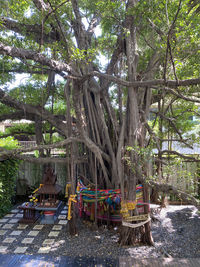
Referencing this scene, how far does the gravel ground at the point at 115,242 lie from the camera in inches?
122

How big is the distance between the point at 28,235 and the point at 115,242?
5.19 feet

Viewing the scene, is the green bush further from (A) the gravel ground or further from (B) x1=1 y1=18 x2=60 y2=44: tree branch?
(B) x1=1 y1=18 x2=60 y2=44: tree branch

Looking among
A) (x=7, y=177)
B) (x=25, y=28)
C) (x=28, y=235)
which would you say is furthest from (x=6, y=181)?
(x=25, y=28)

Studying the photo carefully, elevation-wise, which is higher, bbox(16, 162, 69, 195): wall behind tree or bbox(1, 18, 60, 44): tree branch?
bbox(1, 18, 60, 44): tree branch

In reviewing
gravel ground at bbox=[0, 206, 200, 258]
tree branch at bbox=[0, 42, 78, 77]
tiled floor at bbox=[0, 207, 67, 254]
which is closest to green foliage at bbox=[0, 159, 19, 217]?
tiled floor at bbox=[0, 207, 67, 254]

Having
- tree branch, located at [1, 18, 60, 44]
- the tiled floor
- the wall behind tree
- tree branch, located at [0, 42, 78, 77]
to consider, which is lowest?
the tiled floor

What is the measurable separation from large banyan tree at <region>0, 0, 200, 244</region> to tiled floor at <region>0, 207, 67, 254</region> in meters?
0.47

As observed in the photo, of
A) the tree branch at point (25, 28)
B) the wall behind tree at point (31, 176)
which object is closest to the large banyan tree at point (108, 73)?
the tree branch at point (25, 28)

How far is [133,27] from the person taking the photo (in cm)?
380

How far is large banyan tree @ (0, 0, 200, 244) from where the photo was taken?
296 cm

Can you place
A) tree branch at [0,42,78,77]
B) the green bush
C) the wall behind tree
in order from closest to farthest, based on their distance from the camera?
tree branch at [0,42,78,77] → the green bush → the wall behind tree

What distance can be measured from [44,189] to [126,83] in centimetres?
263

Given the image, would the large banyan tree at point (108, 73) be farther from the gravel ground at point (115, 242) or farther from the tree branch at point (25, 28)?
the gravel ground at point (115, 242)

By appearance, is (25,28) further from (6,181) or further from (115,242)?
(115,242)
